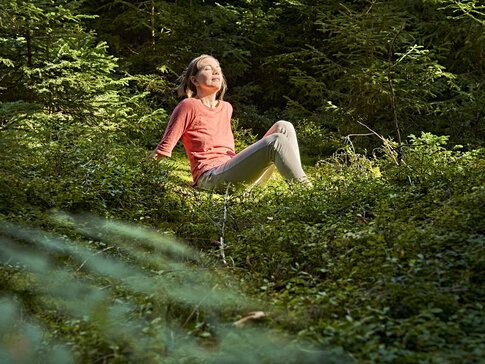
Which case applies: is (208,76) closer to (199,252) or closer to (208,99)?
(208,99)

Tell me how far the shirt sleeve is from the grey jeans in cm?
54

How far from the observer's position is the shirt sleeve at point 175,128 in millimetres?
5043

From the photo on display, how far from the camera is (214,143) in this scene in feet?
17.5

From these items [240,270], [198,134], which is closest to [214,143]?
[198,134]

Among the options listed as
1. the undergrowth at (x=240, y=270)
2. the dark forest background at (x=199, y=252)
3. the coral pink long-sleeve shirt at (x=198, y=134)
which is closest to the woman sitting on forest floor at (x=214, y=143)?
the coral pink long-sleeve shirt at (x=198, y=134)

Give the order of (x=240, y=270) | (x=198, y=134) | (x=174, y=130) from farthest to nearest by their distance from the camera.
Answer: (x=198, y=134), (x=174, y=130), (x=240, y=270)

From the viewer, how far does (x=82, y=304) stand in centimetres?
243

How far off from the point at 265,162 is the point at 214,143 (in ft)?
2.77

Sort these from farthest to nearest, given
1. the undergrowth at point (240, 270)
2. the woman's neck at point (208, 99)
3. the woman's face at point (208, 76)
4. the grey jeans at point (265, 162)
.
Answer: the woman's neck at point (208, 99), the woman's face at point (208, 76), the grey jeans at point (265, 162), the undergrowth at point (240, 270)

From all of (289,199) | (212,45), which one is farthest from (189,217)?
(212,45)

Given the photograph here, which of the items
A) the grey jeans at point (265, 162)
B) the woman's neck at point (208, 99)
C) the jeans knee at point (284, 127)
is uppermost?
the woman's neck at point (208, 99)

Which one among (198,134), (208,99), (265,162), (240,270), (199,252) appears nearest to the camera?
(240,270)

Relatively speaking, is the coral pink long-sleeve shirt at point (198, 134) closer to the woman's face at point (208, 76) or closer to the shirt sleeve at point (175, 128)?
the shirt sleeve at point (175, 128)

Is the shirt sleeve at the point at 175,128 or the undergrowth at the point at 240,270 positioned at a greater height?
the shirt sleeve at the point at 175,128
